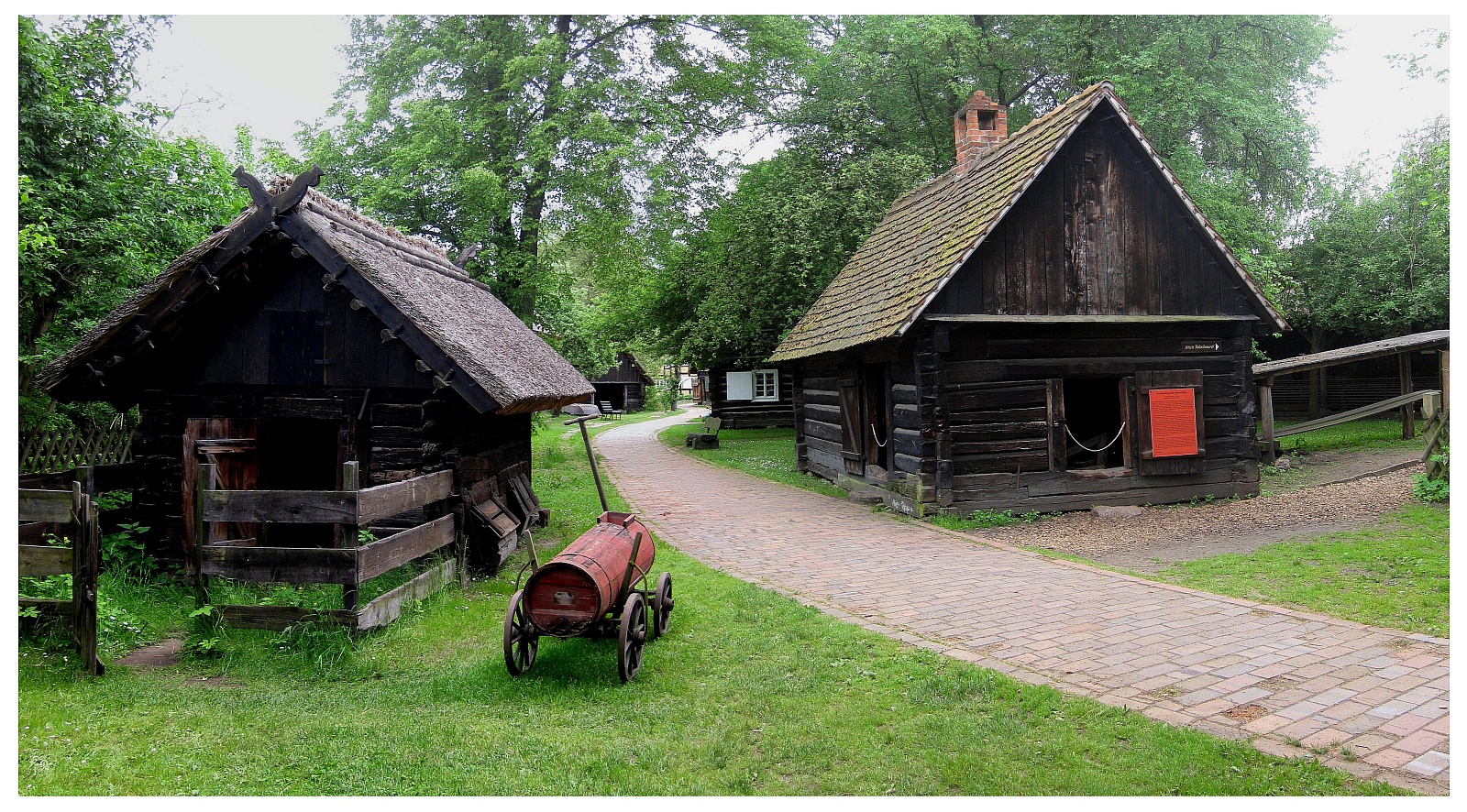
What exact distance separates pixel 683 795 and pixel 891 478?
33.5 ft

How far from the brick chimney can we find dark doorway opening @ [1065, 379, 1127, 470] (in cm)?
488

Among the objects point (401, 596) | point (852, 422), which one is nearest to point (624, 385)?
point (852, 422)

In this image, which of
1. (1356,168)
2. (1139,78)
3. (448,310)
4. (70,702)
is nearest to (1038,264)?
(448,310)

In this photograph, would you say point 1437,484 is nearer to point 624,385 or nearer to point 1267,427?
point 1267,427

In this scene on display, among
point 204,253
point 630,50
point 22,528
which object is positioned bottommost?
point 22,528

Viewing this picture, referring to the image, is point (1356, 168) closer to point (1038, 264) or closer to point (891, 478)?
point (1038, 264)

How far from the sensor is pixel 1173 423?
42.2ft

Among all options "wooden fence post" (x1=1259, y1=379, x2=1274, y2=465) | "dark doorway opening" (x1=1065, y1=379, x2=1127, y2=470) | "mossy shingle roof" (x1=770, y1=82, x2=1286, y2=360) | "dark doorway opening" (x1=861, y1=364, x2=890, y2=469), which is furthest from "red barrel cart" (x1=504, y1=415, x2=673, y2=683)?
"wooden fence post" (x1=1259, y1=379, x2=1274, y2=465)

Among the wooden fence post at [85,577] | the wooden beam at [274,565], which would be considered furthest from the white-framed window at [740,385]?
the wooden fence post at [85,577]

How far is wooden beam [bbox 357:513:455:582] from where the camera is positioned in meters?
6.33

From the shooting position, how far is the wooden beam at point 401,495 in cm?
634

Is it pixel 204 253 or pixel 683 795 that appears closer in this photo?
pixel 683 795

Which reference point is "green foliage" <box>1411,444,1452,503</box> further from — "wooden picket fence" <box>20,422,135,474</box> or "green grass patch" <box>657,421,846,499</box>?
"wooden picket fence" <box>20,422,135,474</box>

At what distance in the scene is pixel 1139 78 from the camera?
74.3ft
